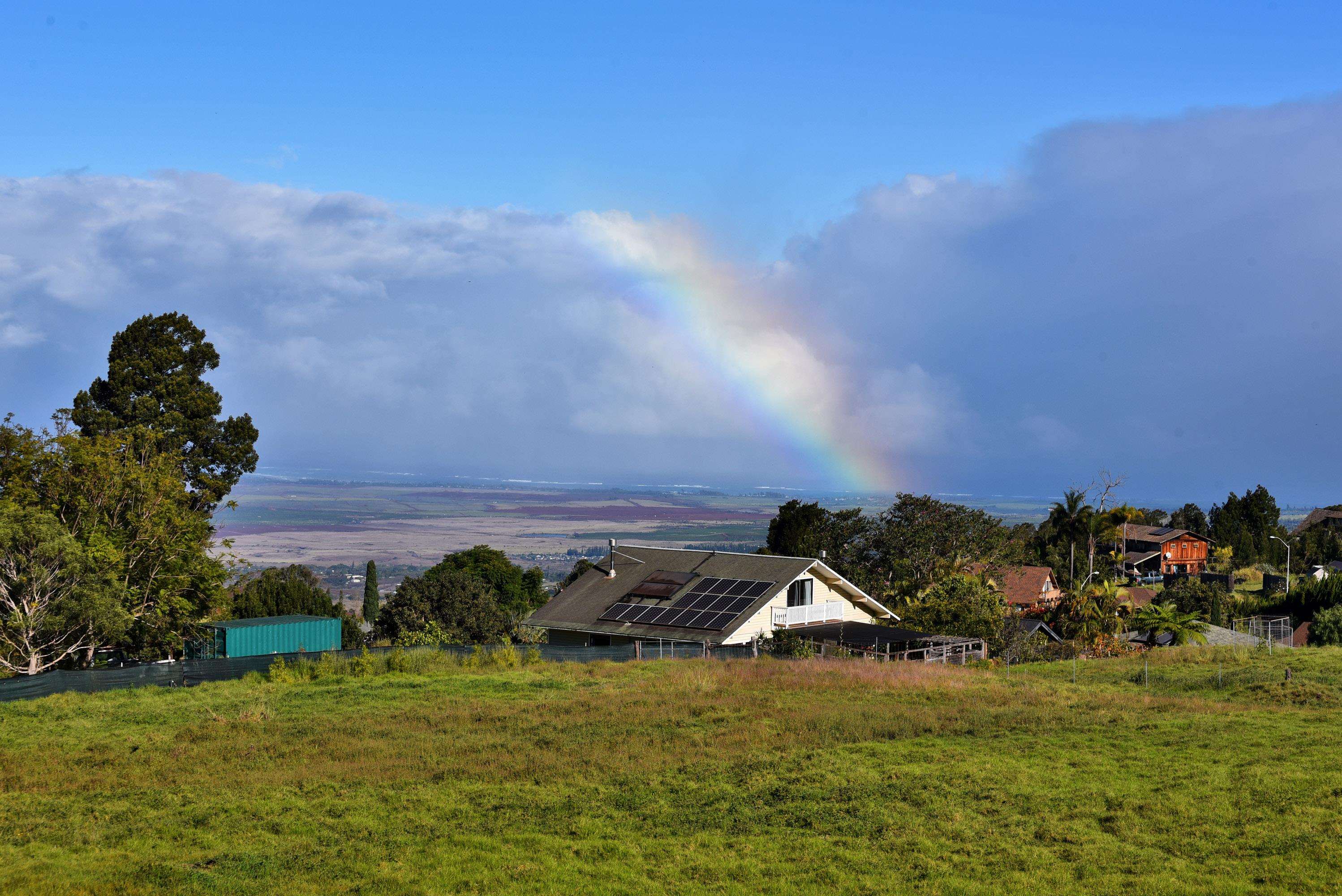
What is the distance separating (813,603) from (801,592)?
0.87 m

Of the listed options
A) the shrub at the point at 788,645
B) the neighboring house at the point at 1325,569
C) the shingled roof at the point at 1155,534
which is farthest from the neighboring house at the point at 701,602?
the shingled roof at the point at 1155,534

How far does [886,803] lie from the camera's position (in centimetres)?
1578

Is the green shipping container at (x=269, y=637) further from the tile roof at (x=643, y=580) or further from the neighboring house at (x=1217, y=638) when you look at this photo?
the neighboring house at (x=1217, y=638)

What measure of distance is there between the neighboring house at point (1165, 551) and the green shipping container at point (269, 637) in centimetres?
9576

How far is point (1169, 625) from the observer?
1970 inches

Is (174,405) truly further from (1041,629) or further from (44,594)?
(1041,629)

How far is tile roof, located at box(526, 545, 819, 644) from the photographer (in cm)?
4297

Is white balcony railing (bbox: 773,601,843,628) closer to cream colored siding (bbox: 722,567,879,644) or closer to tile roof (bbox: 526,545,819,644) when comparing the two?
cream colored siding (bbox: 722,567,879,644)

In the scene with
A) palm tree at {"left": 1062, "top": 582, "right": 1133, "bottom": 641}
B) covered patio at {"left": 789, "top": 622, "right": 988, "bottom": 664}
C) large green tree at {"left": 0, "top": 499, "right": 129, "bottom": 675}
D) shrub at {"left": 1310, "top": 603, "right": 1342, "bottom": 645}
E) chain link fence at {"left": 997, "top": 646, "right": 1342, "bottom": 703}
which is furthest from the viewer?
palm tree at {"left": 1062, "top": 582, "right": 1133, "bottom": 641}

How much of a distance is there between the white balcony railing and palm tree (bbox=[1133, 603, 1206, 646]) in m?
16.1

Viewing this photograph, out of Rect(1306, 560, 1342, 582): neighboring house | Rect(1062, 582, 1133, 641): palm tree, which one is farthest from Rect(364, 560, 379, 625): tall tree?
Rect(1306, 560, 1342, 582): neighboring house

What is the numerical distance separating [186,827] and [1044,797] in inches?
533

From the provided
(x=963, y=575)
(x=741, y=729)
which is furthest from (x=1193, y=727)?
(x=963, y=575)

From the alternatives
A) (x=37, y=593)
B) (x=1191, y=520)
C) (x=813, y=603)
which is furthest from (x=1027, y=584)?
(x=1191, y=520)
